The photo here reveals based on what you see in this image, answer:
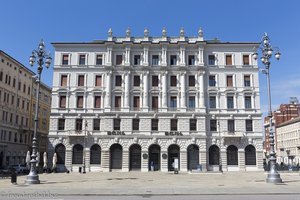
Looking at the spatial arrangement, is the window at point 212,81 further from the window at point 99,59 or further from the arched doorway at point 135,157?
the window at point 99,59

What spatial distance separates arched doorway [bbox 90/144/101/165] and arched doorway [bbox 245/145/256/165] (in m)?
23.1

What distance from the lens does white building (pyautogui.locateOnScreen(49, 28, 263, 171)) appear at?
49719mm

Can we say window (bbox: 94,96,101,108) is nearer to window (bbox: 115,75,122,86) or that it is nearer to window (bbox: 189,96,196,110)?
window (bbox: 115,75,122,86)

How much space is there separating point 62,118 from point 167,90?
17.4 metres

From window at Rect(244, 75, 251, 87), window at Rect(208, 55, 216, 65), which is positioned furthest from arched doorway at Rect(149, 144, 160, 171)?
window at Rect(244, 75, 251, 87)

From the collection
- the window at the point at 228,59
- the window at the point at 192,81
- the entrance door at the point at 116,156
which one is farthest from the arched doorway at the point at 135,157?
the window at the point at 228,59

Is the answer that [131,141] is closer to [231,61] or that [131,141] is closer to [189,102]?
[189,102]

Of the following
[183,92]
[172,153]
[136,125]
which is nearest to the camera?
[172,153]

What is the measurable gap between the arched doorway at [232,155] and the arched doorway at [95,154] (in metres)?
20.3

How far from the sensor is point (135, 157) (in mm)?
50219

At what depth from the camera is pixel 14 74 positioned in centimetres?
5956

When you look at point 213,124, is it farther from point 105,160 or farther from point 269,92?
point 269,92

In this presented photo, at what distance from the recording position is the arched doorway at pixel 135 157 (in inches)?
1964

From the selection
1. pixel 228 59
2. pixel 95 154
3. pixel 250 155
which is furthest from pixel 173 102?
pixel 95 154
